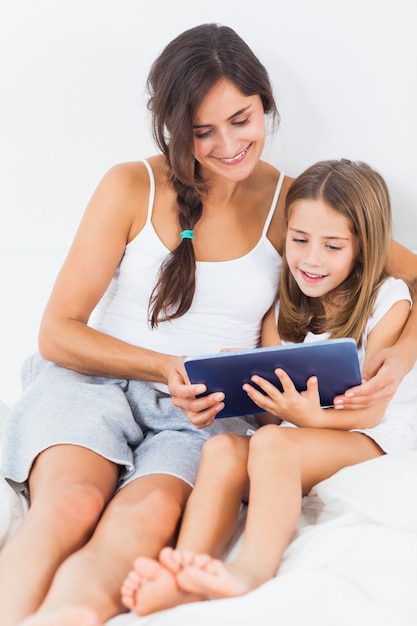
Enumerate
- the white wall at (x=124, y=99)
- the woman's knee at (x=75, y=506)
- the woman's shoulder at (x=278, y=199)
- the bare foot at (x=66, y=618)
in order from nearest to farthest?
the bare foot at (x=66, y=618)
the woman's knee at (x=75, y=506)
the woman's shoulder at (x=278, y=199)
the white wall at (x=124, y=99)

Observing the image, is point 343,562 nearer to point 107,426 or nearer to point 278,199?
point 107,426

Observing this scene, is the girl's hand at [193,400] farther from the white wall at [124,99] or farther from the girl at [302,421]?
the white wall at [124,99]

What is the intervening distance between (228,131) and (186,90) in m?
0.11

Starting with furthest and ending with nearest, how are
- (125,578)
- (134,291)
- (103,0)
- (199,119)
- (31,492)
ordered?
(103,0), (134,291), (199,119), (31,492), (125,578)

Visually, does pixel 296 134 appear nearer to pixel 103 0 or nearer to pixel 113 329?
pixel 103 0

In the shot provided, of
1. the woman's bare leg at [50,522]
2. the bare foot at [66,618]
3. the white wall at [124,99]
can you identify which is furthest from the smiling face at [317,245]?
the bare foot at [66,618]

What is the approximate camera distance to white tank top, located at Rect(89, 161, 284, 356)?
6.13 ft

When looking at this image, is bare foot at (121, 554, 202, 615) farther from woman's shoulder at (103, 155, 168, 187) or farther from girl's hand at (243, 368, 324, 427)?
woman's shoulder at (103, 155, 168, 187)

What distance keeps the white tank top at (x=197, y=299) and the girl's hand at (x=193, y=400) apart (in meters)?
0.23

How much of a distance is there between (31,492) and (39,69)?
3.69 feet

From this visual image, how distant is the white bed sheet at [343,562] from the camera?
46.5 inches

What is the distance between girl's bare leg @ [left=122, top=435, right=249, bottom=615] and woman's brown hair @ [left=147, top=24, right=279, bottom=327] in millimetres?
404

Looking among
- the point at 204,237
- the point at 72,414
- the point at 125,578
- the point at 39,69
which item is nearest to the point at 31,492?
the point at 72,414

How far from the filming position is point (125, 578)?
129 centimetres
